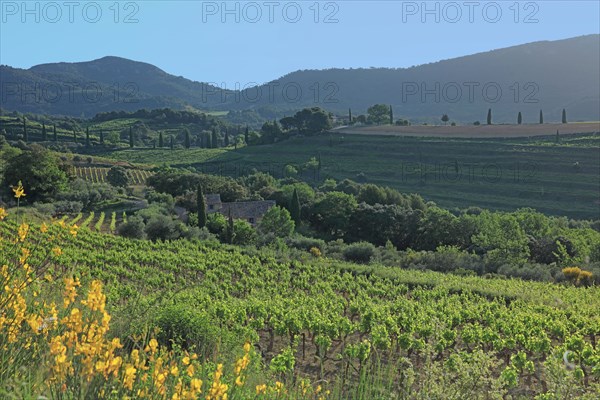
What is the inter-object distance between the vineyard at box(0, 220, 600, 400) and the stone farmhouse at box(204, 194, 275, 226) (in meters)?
16.8

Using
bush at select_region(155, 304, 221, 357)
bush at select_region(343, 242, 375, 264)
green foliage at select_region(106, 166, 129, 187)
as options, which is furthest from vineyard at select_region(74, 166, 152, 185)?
bush at select_region(155, 304, 221, 357)

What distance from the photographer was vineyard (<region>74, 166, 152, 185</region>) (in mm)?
76812

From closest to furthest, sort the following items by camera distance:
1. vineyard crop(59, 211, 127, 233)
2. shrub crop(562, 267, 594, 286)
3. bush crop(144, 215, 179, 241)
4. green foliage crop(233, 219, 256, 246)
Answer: shrub crop(562, 267, 594, 286) < bush crop(144, 215, 179, 241) < vineyard crop(59, 211, 127, 233) < green foliage crop(233, 219, 256, 246)

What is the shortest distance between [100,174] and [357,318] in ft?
213

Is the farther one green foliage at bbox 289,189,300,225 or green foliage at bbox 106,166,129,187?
green foliage at bbox 106,166,129,187

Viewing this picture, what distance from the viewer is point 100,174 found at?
261 feet

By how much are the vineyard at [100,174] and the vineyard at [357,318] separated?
42.0 metres

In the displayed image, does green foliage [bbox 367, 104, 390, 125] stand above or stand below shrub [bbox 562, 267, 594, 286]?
above

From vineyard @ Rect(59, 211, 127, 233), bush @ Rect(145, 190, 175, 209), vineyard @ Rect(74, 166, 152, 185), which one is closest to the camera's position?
vineyard @ Rect(59, 211, 127, 233)

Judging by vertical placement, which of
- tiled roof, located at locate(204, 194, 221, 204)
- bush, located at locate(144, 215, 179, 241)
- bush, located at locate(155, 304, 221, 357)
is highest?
bush, located at locate(155, 304, 221, 357)

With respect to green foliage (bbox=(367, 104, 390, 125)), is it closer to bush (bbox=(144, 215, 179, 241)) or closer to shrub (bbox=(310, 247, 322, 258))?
shrub (bbox=(310, 247, 322, 258))

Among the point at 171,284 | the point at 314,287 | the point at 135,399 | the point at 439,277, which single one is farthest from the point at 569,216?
the point at 135,399

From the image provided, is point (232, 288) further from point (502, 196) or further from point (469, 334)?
point (502, 196)

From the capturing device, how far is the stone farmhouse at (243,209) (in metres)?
55.4
